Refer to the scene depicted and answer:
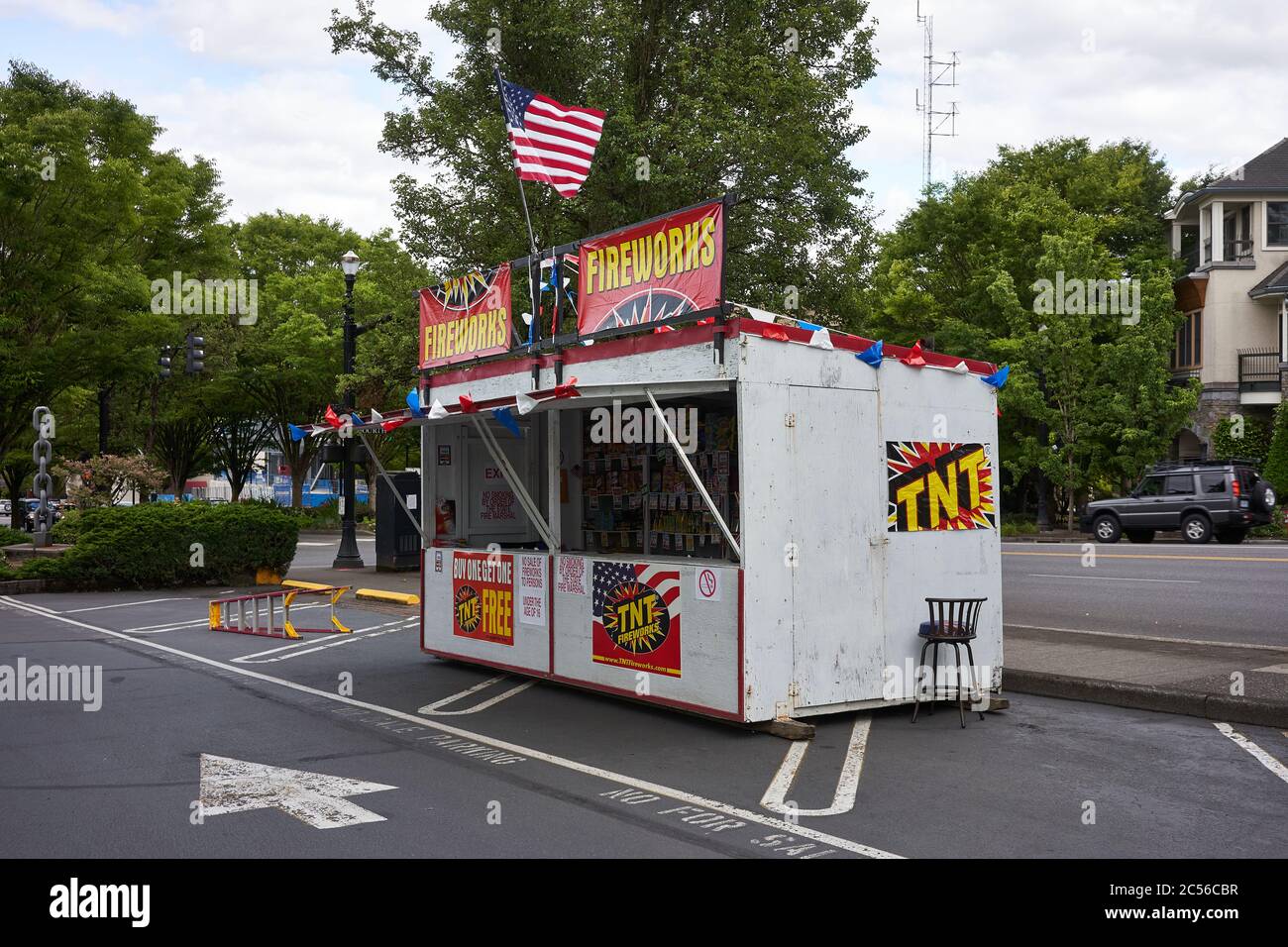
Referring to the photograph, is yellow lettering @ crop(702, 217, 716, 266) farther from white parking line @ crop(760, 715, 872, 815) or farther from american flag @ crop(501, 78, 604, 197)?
white parking line @ crop(760, 715, 872, 815)

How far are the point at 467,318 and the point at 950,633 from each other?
614 centimetres

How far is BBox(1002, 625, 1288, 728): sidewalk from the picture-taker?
874cm

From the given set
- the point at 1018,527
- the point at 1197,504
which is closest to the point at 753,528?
the point at 1197,504

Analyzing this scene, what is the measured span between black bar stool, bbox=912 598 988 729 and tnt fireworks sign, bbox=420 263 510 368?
195 inches

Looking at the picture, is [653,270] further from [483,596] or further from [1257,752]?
[1257,752]

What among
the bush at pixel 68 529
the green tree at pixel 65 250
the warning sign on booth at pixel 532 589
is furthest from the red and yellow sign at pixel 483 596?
the green tree at pixel 65 250

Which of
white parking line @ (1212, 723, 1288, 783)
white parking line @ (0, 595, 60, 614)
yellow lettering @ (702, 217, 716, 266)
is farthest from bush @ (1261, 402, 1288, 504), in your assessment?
white parking line @ (0, 595, 60, 614)

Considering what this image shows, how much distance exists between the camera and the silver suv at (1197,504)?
28453mm

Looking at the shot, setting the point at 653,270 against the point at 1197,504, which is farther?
the point at 1197,504

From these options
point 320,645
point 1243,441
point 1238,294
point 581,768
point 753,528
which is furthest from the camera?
point 1238,294

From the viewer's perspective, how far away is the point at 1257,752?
7715mm

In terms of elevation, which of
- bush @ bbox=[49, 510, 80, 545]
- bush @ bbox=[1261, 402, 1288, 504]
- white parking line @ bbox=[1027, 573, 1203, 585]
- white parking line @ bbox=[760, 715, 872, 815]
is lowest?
white parking line @ bbox=[760, 715, 872, 815]
